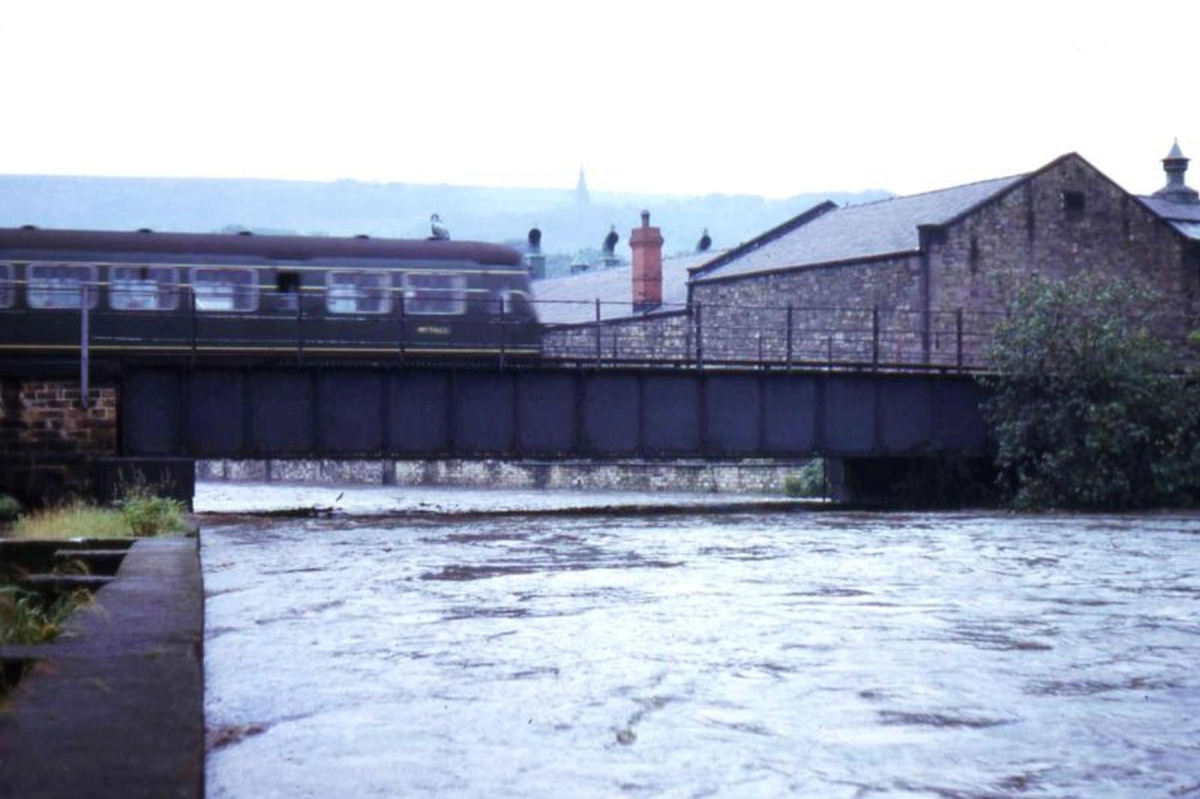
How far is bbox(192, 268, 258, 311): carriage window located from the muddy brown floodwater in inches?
574

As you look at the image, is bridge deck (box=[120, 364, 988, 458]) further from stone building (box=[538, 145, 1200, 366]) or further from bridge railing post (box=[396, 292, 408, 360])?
stone building (box=[538, 145, 1200, 366])

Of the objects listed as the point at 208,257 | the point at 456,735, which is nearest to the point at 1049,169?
the point at 208,257

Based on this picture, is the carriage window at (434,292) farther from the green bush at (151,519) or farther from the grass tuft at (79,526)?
the grass tuft at (79,526)

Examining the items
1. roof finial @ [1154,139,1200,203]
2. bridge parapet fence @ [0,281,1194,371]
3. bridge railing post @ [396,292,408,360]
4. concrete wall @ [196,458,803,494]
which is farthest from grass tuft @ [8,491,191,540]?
roof finial @ [1154,139,1200,203]

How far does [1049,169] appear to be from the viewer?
47688 mm

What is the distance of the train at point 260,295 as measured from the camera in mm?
A: 34312

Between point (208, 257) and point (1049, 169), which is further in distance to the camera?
point (1049, 169)

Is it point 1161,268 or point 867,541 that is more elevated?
point 1161,268

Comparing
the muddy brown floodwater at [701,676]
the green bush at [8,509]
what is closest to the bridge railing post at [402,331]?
the green bush at [8,509]

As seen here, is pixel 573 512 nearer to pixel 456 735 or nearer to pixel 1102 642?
pixel 1102 642

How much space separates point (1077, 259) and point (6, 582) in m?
39.9

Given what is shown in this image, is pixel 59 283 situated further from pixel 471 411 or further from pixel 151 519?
pixel 151 519

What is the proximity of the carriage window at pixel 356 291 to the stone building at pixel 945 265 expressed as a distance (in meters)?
9.30

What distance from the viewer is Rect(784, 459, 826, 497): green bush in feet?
153
